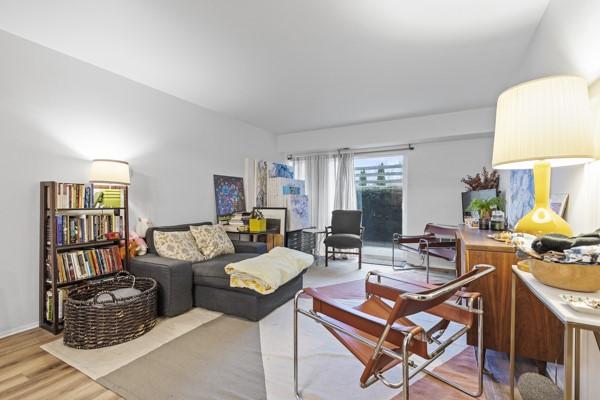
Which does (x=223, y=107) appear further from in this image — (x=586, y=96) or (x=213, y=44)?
(x=586, y=96)

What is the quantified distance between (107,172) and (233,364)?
2.02 metres

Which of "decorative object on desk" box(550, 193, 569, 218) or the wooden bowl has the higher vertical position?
"decorative object on desk" box(550, 193, 569, 218)

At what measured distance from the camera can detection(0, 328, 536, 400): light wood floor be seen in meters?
1.60

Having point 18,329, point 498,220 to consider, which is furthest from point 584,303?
point 18,329

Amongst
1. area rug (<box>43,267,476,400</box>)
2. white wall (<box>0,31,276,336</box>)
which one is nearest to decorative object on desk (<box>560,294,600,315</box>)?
area rug (<box>43,267,476,400</box>)

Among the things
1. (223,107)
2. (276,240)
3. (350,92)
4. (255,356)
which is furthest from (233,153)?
(255,356)

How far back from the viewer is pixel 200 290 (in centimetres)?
281

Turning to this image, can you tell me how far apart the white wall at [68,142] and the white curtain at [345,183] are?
2508mm

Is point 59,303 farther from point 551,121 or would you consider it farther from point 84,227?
point 551,121

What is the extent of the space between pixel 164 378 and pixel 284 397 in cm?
77

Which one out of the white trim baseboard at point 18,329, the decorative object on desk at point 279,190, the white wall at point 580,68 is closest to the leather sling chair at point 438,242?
the white wall at point 580,68

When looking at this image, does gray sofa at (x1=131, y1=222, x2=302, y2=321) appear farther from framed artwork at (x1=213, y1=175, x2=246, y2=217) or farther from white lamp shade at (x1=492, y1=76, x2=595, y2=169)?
white lamp shade at (x1=492, y1=76, x2=595, y2=169)

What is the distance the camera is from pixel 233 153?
459 cm

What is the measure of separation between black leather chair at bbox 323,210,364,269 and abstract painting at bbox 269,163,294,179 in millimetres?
1202
